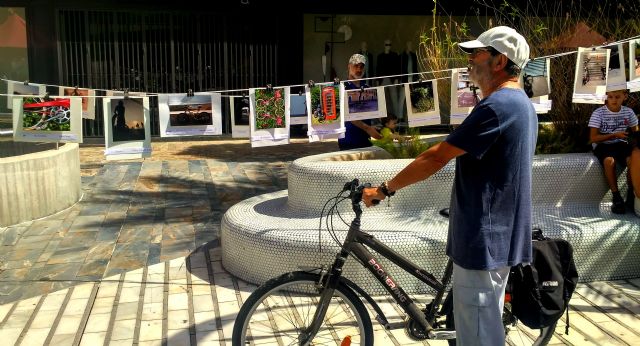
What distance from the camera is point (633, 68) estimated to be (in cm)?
550

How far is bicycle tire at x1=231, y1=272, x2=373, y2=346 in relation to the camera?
3.35 meters

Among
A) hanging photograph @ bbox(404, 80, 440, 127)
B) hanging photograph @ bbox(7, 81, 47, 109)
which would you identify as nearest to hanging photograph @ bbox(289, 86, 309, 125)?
hanging photograph @ bbox(404, 80, 440, 127)

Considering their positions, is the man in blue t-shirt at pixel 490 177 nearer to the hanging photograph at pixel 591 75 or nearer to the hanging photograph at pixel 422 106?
the hanging photograph at pixel 422 106

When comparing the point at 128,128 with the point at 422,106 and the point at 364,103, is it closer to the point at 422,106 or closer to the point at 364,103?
the point at 364,103

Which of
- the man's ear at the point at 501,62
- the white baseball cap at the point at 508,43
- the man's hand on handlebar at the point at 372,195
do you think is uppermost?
the white baseball cap at the point at 508,43

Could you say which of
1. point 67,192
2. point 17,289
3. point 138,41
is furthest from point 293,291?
point 138,41

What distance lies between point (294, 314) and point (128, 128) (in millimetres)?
2542

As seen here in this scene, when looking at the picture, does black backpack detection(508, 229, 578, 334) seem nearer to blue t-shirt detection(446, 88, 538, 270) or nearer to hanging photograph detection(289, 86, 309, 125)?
blue t-shirt detection(446, 88, 538, 270)

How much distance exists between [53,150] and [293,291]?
4.95 metres

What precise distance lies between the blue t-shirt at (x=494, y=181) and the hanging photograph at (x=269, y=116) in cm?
296

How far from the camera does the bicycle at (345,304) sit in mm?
3346

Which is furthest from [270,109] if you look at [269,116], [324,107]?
[324,107]

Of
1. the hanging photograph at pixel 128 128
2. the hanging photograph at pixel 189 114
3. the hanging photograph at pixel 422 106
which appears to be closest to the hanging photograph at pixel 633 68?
the hanging photograph at pixel 422 106

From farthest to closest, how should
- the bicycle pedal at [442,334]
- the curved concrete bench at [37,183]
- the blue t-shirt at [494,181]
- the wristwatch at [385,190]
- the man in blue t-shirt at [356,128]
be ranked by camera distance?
the curved concrete bench at [37,183], the man in blue t-shirt at [356,128], the bicycle pedal at [442,334], the wristwatch at [385,190], the blue t-shirt at [494,181]
